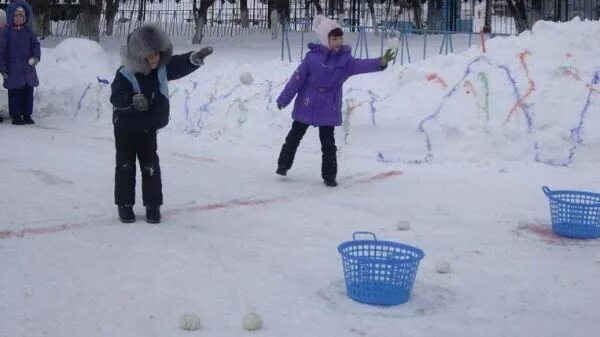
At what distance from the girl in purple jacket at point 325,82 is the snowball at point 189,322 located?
361 cm

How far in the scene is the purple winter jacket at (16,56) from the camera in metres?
10.8

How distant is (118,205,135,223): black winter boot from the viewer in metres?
6.04

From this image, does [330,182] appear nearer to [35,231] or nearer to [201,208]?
[201,208]

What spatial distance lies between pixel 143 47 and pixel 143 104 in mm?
357

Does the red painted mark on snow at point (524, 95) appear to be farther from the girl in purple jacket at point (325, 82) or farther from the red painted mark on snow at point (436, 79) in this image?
the girl in purple jacket at point (325, 82)

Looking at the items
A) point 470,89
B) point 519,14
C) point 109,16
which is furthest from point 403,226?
point 109,16

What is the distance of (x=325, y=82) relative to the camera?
295 inches

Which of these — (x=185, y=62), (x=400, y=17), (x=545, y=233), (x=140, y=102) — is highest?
(x=400, y=17)

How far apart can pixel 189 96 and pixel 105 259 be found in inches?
240

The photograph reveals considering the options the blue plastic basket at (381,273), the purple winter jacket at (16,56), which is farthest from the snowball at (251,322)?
the purple winter jacket at (16,56)

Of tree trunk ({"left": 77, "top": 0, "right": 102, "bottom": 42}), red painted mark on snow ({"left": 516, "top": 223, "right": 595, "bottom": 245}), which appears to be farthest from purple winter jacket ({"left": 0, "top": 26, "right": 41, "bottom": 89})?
tree trunk ({"left": 77, "top": 0, "right": 102, "bottom": 42})

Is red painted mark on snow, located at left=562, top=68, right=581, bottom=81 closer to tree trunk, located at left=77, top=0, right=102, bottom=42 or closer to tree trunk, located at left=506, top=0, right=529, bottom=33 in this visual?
tree trunk, located at left=77, top=0, right=102, bottom=42

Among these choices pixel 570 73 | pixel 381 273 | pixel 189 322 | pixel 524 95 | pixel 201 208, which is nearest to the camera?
pixel 189 322

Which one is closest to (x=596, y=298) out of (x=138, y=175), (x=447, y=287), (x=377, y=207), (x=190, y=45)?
(x=447, y=287)
